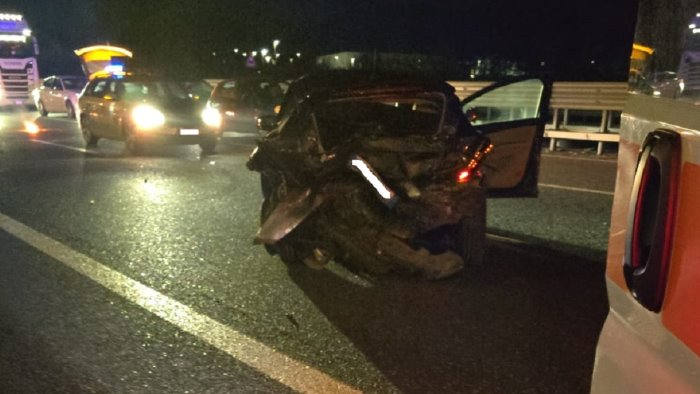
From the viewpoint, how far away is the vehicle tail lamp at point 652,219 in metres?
1.68

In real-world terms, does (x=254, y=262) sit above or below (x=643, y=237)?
below

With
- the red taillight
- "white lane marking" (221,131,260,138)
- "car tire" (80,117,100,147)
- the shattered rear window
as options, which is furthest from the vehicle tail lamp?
"white lane marking" (221,131,260,138)

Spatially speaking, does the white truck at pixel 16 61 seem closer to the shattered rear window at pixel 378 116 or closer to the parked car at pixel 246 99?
the parked car at pixel 246 99

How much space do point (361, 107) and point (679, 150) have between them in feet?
15.8

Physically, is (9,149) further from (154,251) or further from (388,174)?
(388,174)

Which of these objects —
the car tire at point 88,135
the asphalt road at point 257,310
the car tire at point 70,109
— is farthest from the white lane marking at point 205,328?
the car tire at point 70,109

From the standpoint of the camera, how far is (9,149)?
48.8ft

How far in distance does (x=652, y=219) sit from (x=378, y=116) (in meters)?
4.65

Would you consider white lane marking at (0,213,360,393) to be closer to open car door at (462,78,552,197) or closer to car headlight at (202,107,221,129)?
open car door at (462,78,552,197)

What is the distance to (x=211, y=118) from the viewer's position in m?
14.5

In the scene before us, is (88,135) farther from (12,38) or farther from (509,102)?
(12,38)

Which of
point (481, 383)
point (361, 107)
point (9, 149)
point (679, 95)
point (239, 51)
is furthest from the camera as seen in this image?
point (239, 51)

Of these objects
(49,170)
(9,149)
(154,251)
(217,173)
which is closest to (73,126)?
(9,149)

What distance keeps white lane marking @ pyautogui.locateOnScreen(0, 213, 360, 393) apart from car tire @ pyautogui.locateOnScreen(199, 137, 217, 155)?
7.50 m
